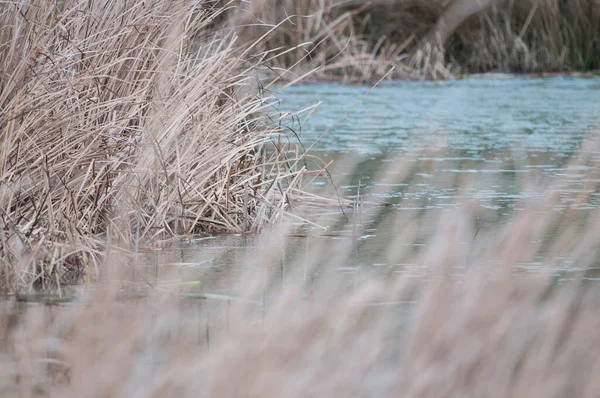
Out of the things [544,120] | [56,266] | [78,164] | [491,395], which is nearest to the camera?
[491,395]

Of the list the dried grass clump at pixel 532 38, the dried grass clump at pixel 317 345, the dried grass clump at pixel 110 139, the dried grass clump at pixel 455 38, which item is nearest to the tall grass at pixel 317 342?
the dried grass clump at pixel 317 345

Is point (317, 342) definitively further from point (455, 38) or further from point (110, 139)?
point (455, 38)

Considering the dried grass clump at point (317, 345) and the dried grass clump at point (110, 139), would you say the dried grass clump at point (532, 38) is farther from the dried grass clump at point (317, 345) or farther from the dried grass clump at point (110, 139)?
the dried grass clump at point (317, 345)

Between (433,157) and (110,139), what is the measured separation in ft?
9.62

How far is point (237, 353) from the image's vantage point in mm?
2156

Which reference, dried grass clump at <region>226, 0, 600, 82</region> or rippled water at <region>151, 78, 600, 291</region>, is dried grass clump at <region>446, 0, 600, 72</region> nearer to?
dried grass clump at <region>226, 0, 600, 82</region>

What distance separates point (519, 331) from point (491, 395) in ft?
1.56

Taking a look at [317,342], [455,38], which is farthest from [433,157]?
[455,38]

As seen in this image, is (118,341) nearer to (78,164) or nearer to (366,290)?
(366,290)

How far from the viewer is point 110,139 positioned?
12.8ft

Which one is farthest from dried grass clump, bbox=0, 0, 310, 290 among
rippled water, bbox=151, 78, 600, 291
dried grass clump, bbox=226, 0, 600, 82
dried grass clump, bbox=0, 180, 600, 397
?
dried grass clump, bbox=226, 0, 600, 82

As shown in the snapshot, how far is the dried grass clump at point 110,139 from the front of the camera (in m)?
3.45

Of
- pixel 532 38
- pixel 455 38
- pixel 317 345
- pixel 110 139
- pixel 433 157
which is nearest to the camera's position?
pixel 317 345

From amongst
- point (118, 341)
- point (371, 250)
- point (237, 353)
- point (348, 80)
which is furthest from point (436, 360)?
point (348, 80)
